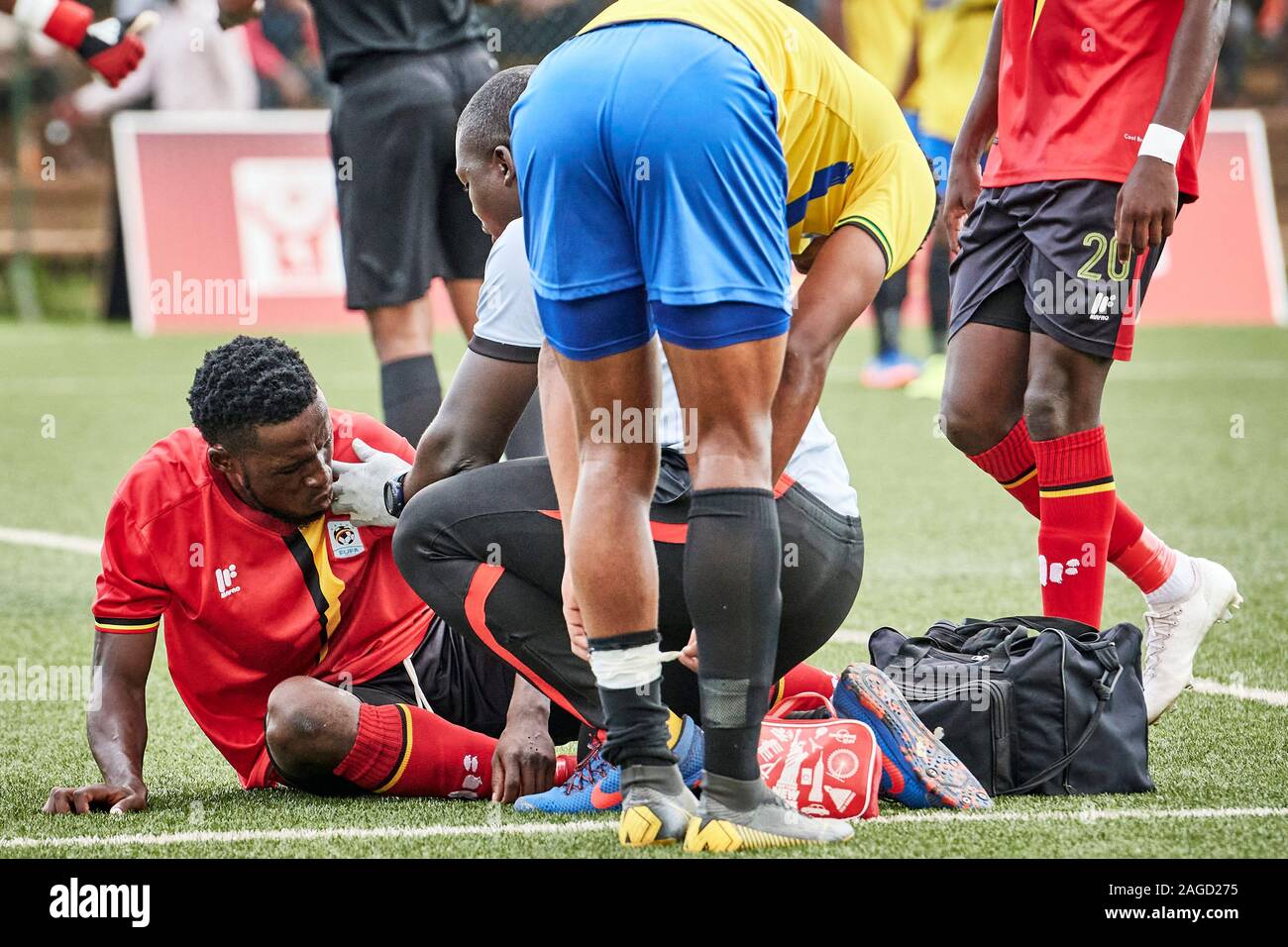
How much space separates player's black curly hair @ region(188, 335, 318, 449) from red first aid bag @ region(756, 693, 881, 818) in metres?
1.10

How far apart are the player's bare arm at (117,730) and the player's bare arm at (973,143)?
209 centimetres

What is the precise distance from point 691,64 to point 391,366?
103 inches

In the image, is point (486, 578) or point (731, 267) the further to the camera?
point (486, 578)

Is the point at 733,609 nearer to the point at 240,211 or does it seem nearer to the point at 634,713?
the point at 634,713

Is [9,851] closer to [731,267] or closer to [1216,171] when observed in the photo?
[731,267]

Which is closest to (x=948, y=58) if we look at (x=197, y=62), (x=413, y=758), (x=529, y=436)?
(x=529, y=436)

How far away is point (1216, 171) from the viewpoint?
13.4 metres

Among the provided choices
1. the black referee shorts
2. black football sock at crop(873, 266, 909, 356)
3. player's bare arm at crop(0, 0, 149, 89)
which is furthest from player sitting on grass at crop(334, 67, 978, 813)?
black football sock at crop(873, 266, 909, 356)

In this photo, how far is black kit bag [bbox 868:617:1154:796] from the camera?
3.29 metres

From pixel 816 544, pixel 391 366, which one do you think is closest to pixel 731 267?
pixel 816 544

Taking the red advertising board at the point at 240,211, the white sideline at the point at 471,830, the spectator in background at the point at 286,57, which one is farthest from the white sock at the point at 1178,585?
the spectator in background at the point at 286,57

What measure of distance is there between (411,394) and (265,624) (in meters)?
1.71

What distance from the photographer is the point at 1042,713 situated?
331 cm
